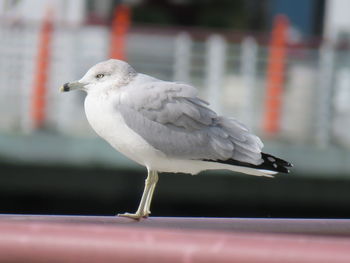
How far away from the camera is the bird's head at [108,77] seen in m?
3.01

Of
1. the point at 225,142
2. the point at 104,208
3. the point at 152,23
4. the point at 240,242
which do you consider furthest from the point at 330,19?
the point at 240,242

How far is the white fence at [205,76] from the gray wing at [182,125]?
5595 mm

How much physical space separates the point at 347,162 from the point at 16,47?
2.70 m

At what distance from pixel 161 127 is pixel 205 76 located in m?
5.79

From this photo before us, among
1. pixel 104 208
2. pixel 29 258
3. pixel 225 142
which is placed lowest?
pixel 104 208

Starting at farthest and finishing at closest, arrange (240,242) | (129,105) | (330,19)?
(330,19)
(129,105)
(240,242)

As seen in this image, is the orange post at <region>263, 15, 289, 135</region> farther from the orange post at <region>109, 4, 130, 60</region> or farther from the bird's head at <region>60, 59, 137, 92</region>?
the bird's head at <region>60, 59, 137, 92</region>

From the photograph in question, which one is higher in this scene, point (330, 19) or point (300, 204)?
point (330, 19)

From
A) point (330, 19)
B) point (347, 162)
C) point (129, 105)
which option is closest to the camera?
point (129, 105)

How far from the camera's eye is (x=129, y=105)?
298cm

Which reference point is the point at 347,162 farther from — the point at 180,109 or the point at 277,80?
the point at 180,109

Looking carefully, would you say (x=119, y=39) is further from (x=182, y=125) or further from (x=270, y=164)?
(x=270, y=164)

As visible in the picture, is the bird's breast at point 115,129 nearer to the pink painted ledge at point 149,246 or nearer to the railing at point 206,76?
the pink painted ledge at point 149,246

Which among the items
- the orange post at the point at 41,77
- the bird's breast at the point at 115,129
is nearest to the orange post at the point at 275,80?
the orange post at the point at 41,77
